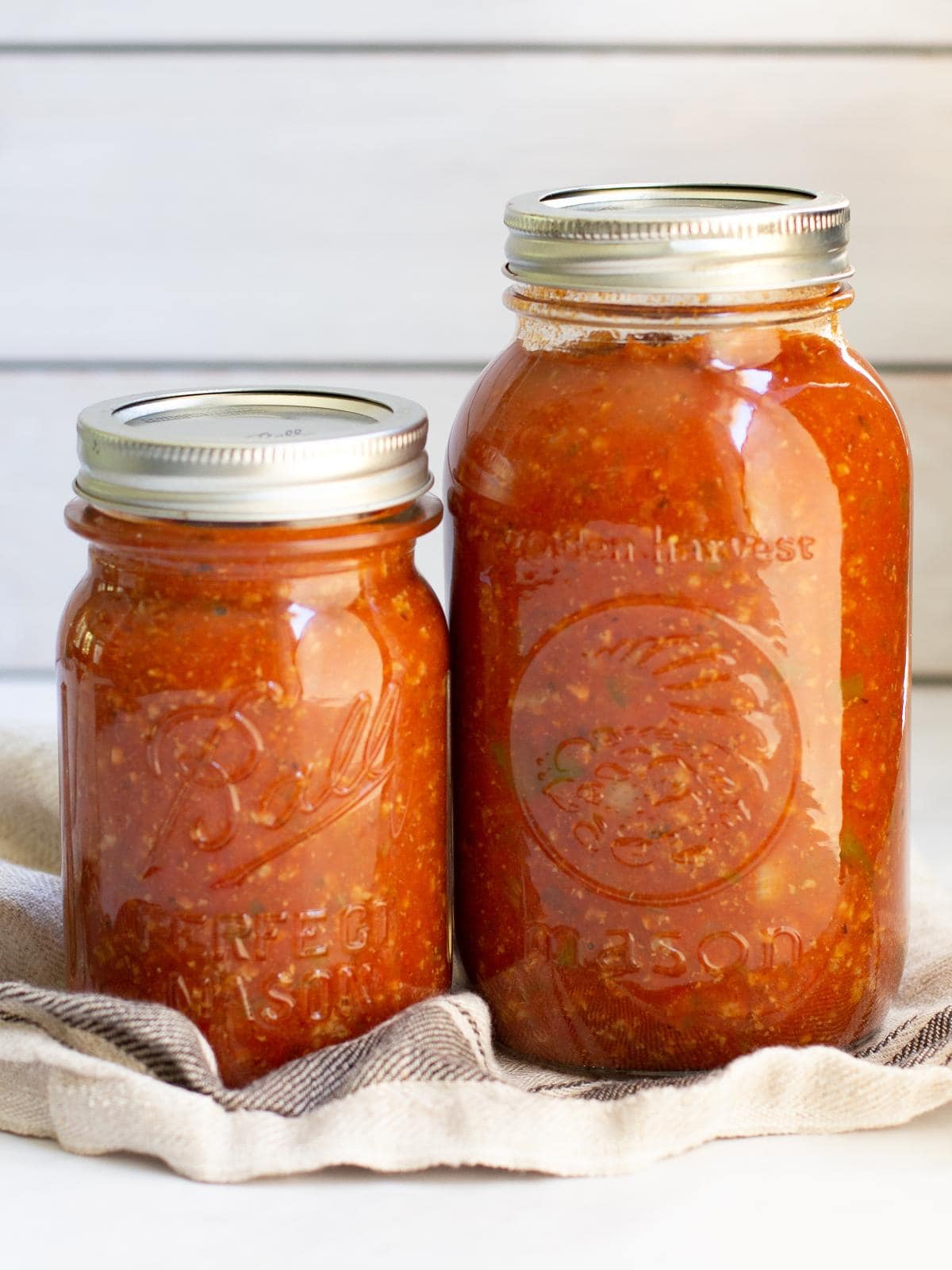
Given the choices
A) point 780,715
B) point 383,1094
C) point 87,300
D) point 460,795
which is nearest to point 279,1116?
point 383,1094

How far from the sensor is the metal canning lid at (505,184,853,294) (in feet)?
2.47

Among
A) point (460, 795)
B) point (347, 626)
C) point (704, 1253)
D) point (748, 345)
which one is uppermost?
point (748, 345)

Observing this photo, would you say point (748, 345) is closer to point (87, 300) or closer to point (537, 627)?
point (537, 627)

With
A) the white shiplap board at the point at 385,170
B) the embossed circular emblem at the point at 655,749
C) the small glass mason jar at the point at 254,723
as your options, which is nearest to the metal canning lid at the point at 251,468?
the small glass mason jar at the point at 254,723

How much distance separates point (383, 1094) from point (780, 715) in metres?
0.24

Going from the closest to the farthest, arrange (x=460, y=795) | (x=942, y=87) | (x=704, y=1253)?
1. (x=704, y=1253)
2. (x=460, y=795)
3. (x=942, y=87)

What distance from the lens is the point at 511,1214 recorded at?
73 cm

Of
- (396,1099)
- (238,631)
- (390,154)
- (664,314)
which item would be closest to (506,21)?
(390,154)

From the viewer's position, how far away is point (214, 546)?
2.46 ft

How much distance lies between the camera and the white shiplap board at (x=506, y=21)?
4.49 ft

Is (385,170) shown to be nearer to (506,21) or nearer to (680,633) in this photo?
(506,21)

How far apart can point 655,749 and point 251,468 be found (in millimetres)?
217

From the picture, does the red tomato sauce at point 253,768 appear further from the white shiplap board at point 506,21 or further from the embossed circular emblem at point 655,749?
the white shiplap board at point 506,21

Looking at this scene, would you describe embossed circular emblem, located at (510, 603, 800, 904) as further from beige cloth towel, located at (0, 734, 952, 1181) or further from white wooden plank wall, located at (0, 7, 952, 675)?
white wooden plank wall, located at (0, 7, 952, 675)
